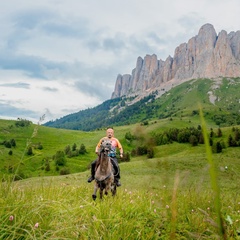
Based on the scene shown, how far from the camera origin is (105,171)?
1204 cm

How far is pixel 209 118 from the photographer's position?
17525 centimetres

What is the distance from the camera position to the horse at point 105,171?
11.6 m

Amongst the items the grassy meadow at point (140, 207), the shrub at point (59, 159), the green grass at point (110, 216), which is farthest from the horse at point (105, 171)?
the shrub at point (59, 159)

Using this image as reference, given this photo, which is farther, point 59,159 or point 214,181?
point 59,159

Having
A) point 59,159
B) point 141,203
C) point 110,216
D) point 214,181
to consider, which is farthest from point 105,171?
point 59,159

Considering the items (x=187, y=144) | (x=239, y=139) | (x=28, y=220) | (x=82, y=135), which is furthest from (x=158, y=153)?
(x=82, y=135)

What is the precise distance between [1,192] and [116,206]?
9.55 feet

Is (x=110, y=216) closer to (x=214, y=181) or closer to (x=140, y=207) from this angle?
(x=140, y=207)

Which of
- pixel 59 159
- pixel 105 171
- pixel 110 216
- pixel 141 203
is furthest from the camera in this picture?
pixel 59 159

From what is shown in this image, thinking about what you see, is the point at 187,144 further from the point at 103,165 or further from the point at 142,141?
the point at 142,141

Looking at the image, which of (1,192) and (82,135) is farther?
(82,135)

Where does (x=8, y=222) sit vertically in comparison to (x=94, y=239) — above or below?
above

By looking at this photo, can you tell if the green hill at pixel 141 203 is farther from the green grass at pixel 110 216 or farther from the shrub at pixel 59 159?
the shrub at pixel 59 159

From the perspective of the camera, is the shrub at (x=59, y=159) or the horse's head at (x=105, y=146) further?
the shrub at (x=59, y=159)
